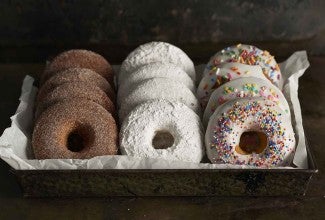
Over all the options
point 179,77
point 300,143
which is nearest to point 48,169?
point 179,77

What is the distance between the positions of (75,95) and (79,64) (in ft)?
0.96

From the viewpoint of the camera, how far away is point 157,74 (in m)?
1.95

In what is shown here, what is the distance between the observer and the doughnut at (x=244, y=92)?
179cm

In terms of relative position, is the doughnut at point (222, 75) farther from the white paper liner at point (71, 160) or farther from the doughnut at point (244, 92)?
the white paper liner at point (71, 160)

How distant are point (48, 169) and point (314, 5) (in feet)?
5.21

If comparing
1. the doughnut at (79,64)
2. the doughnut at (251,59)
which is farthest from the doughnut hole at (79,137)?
the doughnut at (251,59)

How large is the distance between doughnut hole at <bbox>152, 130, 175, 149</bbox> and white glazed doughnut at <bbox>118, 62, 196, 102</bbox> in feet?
0.87

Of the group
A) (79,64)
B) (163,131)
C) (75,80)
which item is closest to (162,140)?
(163,131)

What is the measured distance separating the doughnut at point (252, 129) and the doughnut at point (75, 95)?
1.49 ft

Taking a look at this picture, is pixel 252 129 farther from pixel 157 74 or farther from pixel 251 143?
pixel 157 74

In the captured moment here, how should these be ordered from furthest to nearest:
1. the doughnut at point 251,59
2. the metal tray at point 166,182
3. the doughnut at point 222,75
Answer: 1. the doughnut at point 251,59
2. the doughnut at point 222,75
3. the metal tray at point 166,182

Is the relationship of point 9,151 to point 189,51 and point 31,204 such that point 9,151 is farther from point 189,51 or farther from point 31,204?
point 189,51

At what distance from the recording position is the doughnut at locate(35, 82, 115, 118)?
182cm

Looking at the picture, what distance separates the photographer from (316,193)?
174 cm
